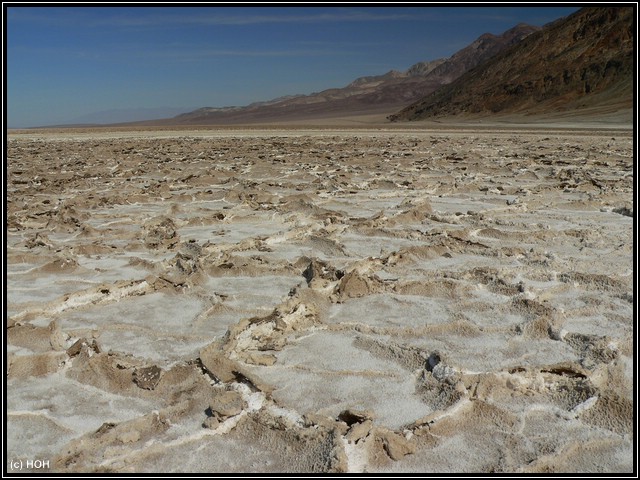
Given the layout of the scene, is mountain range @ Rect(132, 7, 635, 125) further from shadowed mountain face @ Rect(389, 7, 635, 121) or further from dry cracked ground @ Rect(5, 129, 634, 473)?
dry cracked ground @ Rect(5, 129, 634, 473)

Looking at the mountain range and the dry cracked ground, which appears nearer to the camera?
the dry cracked ground

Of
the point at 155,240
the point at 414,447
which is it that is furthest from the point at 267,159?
the point at 414,447

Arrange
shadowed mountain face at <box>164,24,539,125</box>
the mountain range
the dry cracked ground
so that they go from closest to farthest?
the dry cracked ground, the mountain range, shadowed mountain face at <box>164,24,539,125</box>

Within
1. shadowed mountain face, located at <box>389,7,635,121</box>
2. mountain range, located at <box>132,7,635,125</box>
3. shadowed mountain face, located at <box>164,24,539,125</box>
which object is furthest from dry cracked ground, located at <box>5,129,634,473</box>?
shadowed mountain face, located at <box>164,24,539,125</box>

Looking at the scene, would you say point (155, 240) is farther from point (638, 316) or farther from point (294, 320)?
point (638, 316)

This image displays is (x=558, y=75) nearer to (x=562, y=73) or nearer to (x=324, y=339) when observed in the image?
(x=562, y=73)

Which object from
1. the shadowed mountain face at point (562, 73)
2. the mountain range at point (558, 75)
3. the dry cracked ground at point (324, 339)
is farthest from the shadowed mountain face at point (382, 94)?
the dry cracked ground at point (324, 339)
